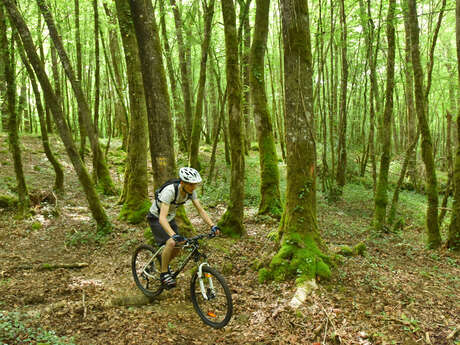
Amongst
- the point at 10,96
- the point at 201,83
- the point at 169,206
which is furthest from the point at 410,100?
the point at 10,96

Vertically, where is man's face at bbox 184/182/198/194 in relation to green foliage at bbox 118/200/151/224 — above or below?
above

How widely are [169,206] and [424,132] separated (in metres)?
6.56

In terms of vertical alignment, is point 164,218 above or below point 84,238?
above

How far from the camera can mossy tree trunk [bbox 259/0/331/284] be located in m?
5.62

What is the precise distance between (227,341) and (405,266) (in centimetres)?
452

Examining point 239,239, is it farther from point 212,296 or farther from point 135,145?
point 135,145

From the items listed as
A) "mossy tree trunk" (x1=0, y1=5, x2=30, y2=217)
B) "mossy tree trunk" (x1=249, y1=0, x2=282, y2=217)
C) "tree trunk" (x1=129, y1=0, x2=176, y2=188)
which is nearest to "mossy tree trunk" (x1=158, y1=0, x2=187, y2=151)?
"mossy tree trunk" (x1=249, y1=0, x2=282, y2=217)

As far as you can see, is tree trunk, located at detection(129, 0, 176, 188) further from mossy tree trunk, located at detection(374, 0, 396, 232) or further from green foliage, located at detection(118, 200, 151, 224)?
mossy tree trunk, located at detection(374, 0, 396, 232)

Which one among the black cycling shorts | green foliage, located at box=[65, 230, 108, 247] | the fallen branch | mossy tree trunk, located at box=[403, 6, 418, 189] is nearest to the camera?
the black cycling shorts

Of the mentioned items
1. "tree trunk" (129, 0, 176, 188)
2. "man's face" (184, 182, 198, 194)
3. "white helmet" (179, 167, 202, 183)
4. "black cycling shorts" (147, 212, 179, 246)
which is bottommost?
"black cycling shorts" (147, 212, 179, 246)

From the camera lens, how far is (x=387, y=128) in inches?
333

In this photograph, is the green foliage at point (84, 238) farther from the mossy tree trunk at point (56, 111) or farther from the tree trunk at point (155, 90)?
the tree trunk at point (155, 90)

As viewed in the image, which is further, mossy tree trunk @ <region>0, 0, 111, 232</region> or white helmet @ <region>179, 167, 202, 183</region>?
mossy tree trunk @ <region>0, 0, 111, 232</region>

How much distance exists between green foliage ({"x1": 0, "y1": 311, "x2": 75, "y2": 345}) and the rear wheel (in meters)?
1.57
